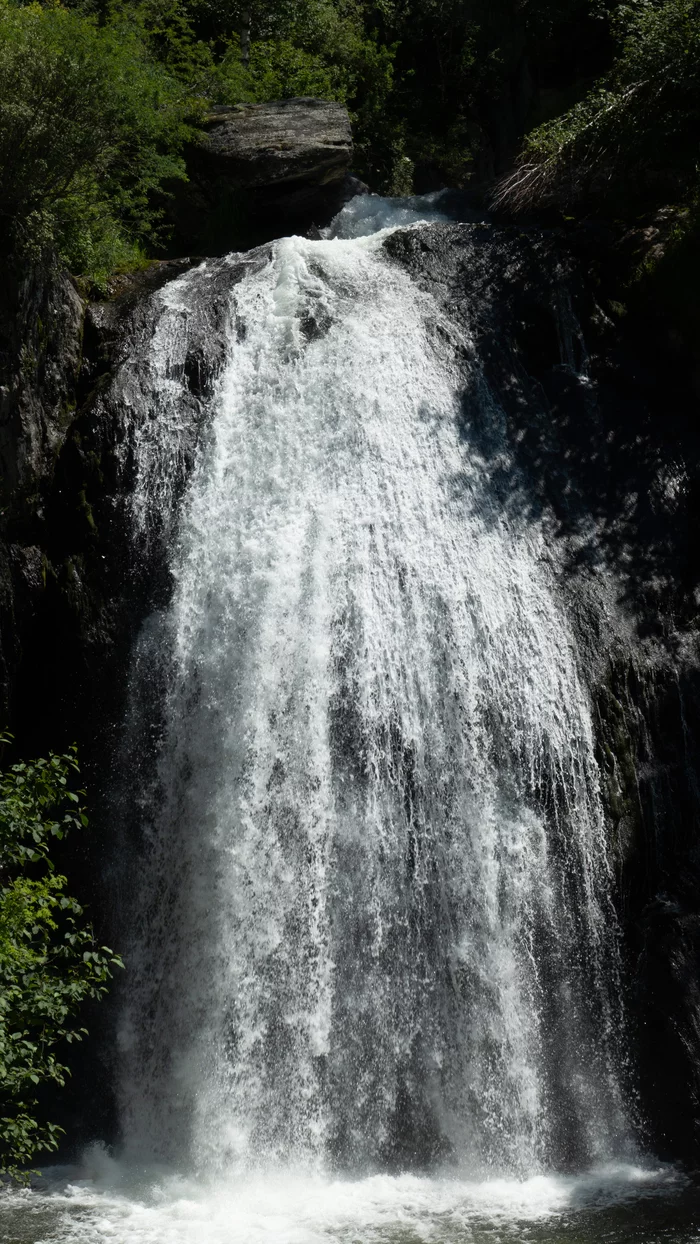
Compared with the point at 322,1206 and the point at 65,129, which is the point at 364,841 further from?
the point at 65,129

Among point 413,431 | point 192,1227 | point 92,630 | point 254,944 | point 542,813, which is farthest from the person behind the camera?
point 413,431

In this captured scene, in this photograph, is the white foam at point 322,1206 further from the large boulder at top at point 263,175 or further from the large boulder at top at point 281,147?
the large boulder at top at point 281,147

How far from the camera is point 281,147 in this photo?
58.1 feet

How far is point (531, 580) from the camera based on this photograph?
1204cm

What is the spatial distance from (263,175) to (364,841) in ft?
38.5

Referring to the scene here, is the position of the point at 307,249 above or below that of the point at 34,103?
below

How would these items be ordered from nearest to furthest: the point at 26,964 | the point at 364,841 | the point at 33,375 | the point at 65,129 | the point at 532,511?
the point at 26,964 < the point at 364,841 < the point at 532,511 < the point at 33,375 < the point at 65,129

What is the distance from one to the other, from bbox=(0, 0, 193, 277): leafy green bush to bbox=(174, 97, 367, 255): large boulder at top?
174cm

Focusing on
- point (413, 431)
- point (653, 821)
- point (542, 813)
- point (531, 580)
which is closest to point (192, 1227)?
point (542, 813)

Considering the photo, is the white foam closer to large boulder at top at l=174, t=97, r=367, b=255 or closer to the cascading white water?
the cascading white water

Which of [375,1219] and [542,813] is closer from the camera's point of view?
[375,1219]

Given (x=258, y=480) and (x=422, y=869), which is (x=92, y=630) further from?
(x=422, y=869)

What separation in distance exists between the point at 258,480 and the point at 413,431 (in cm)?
199

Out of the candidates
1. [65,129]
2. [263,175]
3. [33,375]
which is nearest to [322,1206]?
[33,375]
